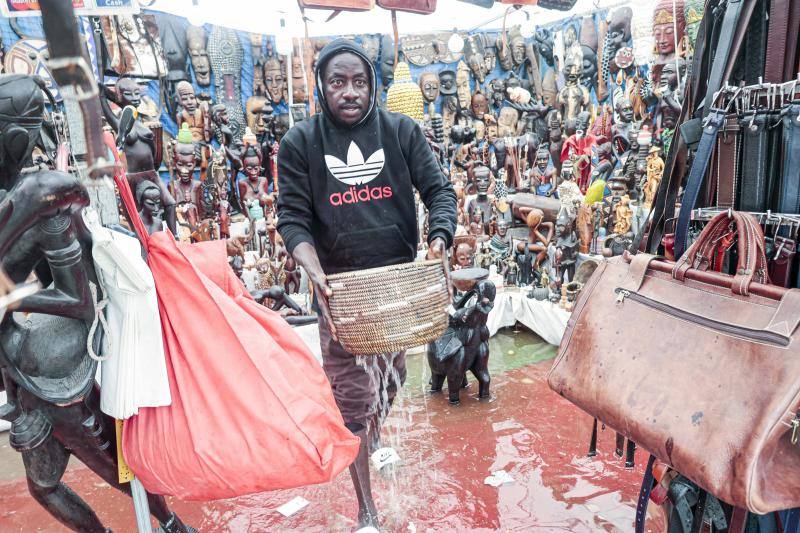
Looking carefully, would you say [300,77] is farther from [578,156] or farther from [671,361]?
[671,361]

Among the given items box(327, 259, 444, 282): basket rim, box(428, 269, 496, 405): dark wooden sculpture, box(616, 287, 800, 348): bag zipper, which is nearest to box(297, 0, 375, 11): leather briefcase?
box(428, 269, 496, 405): dark wooden sculpture

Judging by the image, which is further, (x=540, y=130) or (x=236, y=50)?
(x=540, y=130)

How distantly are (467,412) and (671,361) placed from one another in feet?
8.01

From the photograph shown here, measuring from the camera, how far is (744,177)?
1.43 meters

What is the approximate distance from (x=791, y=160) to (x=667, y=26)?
6.68m

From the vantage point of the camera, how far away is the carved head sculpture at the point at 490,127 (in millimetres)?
12344

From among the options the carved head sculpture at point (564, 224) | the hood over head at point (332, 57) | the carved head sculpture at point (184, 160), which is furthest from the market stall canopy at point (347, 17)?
the hood over head at point (332, 57)

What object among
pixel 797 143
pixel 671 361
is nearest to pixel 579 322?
pixel 671 361

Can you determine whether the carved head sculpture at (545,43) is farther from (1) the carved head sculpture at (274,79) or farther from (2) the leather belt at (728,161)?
(2) the leather belt at (728,161)

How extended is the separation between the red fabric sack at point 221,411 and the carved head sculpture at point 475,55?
1257 centimetres

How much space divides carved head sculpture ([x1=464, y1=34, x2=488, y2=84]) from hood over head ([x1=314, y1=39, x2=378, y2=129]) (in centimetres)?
1184

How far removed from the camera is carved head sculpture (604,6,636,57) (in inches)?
385

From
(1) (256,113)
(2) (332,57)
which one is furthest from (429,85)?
(2) (332,57)

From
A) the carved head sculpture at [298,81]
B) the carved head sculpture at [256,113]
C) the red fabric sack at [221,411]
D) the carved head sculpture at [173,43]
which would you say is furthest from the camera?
the carved head sculpture at [298,81]
